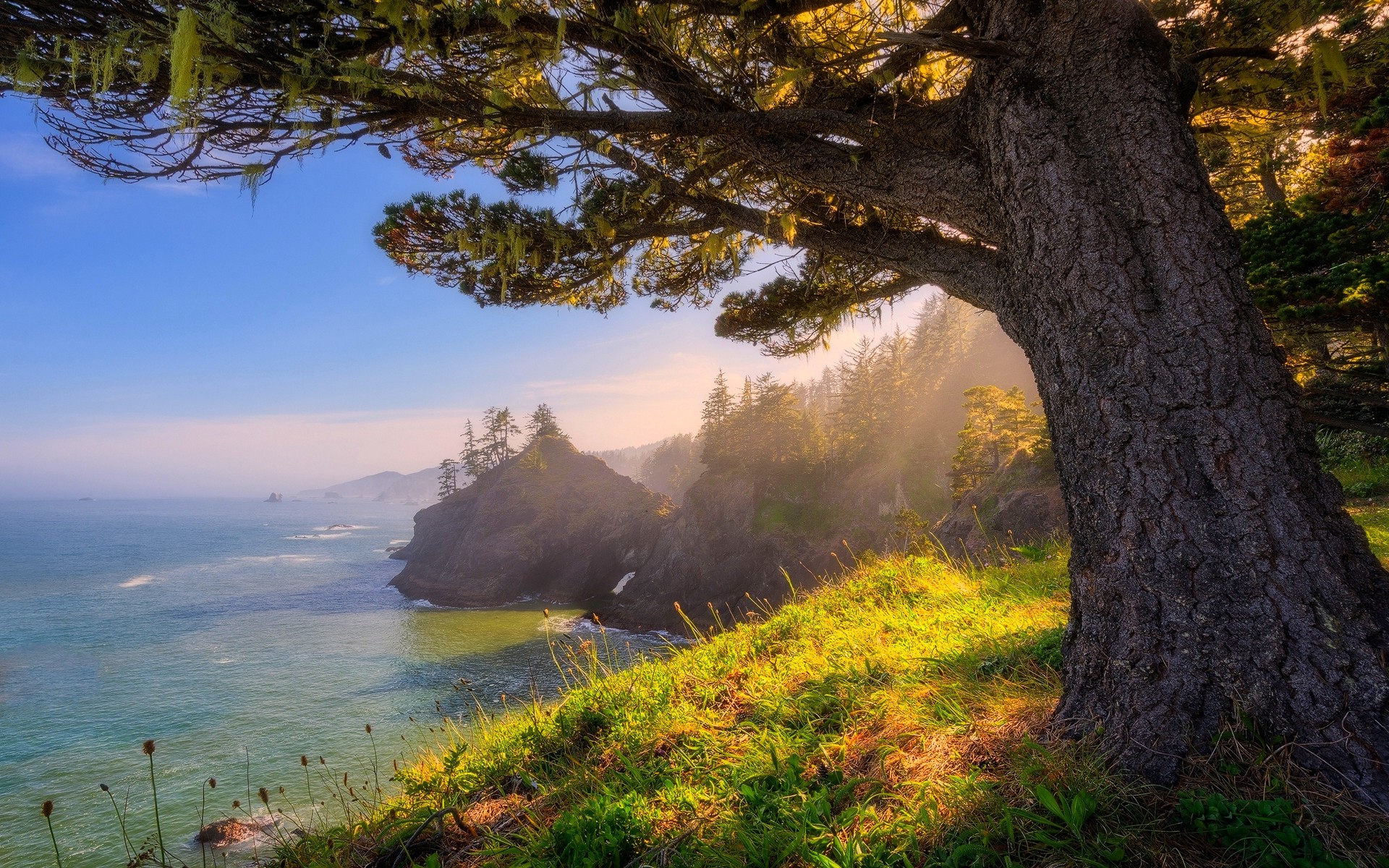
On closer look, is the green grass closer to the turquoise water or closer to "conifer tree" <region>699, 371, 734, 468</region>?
the turquoise water

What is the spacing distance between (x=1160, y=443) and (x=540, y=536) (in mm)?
45555

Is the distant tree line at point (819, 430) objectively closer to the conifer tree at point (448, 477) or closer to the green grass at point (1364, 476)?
the green grass at point (1364, 476)

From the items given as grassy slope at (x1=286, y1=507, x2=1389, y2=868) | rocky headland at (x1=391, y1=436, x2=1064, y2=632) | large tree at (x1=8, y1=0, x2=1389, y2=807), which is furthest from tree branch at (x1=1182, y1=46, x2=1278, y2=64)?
rocky headland at (x1=391, y1=436, x2=1064, y2=632)

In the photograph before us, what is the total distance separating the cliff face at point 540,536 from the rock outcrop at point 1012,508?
23.1m

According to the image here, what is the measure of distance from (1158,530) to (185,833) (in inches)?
720

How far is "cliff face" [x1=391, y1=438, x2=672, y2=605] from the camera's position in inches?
1647

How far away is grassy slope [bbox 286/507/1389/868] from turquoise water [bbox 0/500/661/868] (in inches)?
35.9

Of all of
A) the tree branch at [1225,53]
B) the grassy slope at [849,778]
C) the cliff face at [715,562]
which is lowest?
the cliff face at [715,562]

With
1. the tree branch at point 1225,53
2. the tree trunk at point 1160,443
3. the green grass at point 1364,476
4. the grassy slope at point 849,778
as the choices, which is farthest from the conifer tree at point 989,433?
the tree trunk at point 1160,443

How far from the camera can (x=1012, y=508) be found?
66.3 ft

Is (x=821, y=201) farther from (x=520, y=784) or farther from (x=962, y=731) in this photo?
(x=520, y=784)

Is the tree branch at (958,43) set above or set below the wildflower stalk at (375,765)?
above

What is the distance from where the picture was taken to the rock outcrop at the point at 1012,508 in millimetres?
18953

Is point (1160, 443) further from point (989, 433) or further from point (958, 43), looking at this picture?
point (989, 433)
